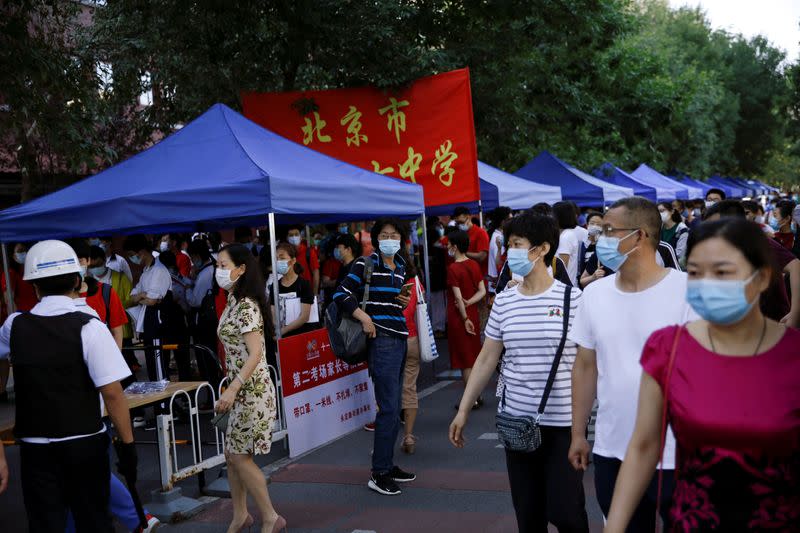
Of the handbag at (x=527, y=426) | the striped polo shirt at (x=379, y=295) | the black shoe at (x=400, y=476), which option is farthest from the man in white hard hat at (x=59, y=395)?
the black shoe at (x=400, y=476)

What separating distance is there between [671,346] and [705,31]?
56.4m

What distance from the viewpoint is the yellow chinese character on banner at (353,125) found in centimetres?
1150

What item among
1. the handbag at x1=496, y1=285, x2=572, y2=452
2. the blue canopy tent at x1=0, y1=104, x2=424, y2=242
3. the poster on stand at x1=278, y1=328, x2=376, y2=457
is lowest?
the poster on stand at x1=278, y1=328, x2=376, y2=457

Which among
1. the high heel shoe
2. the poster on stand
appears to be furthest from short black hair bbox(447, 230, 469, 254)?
the high heel shoe

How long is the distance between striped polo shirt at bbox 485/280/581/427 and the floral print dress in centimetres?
173

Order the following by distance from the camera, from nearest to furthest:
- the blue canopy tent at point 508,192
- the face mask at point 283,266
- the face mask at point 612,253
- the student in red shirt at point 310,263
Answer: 1. the face mask at point 612,253
2. the face mask at point 283,266
3. the student in red shirt at point 310,263
4. the blue canopy tent at point 508,192

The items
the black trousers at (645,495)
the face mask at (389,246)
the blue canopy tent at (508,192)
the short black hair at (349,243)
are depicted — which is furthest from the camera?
the blue canopy tent at (508,192)

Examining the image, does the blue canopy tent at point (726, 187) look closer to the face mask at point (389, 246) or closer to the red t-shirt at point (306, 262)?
the red t-shirt at point (306, 262)

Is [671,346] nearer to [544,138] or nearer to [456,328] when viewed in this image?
[456,328]

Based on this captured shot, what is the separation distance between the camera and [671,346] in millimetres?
2453

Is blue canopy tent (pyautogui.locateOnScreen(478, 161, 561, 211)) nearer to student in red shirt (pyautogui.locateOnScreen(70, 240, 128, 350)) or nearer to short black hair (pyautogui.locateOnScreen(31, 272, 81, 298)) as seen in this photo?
student in red shirt (pyautogui.locateOnScreen(70, 240, 128, 350))

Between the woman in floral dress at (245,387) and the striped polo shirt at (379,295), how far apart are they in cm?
116

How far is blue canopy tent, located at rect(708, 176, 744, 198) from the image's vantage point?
42.1 m

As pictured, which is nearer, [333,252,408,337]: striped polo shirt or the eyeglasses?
the eyeglasses
